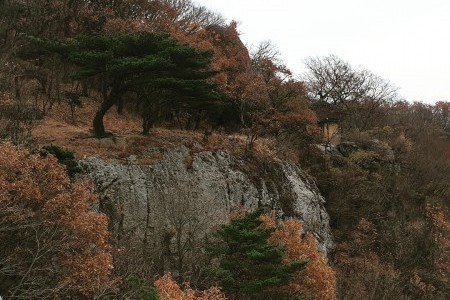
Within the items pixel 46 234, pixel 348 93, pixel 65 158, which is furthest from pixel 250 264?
pixel 348 93

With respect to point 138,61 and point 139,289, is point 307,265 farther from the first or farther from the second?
point 138,61

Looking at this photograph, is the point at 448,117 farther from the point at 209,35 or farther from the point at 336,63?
the point at 209,35

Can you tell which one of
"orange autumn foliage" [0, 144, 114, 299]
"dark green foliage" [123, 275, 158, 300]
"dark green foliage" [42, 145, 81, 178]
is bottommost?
"dark green foliage" [123, 275, 158, 300]

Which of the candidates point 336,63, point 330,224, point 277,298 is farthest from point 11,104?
Answer: point 336,63

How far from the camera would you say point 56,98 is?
2670 cm

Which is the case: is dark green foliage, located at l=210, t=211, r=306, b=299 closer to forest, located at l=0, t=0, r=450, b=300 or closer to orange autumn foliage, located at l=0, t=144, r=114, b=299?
forest, located at l=0, t=0, r=450, b=300

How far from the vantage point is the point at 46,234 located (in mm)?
12789

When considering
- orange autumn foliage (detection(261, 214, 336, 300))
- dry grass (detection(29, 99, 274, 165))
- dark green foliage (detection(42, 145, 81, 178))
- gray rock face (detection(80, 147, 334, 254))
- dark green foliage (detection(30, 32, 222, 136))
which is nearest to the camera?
dark green foliage (detection(42, 145, 81, 178))

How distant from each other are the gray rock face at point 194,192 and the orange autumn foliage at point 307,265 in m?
3.21

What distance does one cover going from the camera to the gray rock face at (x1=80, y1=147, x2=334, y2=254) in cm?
1909

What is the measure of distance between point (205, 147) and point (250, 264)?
8184 millimetres

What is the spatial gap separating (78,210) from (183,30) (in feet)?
68.7

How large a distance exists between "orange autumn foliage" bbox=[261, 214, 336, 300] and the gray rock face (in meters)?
3.21

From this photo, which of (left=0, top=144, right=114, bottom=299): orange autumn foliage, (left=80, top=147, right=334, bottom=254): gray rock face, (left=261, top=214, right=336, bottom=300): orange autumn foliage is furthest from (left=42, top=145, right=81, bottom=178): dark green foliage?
(left=261, top=214, right=336, bottom=300): orange autumn foliage
